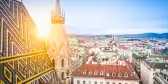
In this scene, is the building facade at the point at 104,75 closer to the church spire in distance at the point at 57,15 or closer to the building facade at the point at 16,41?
the church spire in distance at the point at 57,15

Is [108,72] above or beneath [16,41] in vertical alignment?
beneath

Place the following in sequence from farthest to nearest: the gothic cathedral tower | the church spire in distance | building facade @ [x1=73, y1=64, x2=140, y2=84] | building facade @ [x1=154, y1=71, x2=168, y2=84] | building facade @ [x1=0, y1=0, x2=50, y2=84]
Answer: building facade @ [x1=73, y1=64, x2=140, y2=84] → building facade @ [x1=154, y1=71, x2=168, y2=84] → the gothic cathedral tower → the church spire in distance → building facade @ [x1=0, y1=0, x2=50, y2=84]

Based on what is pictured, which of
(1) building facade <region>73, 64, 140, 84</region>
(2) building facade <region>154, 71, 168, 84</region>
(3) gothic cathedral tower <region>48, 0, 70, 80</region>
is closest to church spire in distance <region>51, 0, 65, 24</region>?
(3) gothic cathedral tower <region>48, 0, 70, 80</region>

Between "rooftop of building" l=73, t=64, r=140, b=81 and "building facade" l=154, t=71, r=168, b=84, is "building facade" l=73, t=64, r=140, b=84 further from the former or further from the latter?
"building facade" l=154, t=71, r=168, b=84

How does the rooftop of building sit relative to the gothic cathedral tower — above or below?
below

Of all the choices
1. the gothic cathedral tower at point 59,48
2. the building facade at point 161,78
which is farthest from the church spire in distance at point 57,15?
the building facade at point 161,78

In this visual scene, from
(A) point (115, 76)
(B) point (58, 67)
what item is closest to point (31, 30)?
(B) point (58, 67)

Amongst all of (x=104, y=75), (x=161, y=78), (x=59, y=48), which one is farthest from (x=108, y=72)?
(x=59, y=48)

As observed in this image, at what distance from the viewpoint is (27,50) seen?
10.7 ft

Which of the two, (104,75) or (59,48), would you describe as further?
(104,75)

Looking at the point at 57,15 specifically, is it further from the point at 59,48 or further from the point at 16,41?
the point at 16,41

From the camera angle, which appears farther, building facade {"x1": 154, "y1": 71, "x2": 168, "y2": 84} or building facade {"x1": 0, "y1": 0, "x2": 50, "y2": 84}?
building facade {"x1": 154, "y1": 71, "x2": 168, "y2": 84}

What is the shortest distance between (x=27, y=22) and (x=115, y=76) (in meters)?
11.5

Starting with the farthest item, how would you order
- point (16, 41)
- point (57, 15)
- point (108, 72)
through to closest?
point (108, 72)
point (57, 15)
point (16, 41)
